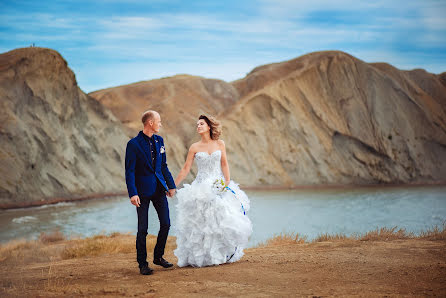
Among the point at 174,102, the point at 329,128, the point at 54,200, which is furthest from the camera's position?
the point at 174,102

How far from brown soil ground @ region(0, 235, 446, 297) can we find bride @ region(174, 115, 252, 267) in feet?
0.79

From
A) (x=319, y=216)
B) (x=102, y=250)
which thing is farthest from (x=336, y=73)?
(x=102, y=250)

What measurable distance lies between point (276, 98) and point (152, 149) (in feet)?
152

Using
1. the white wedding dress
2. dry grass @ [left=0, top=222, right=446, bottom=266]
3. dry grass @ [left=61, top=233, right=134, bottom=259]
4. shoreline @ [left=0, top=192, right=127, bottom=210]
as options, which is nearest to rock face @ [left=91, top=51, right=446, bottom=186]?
shoreline @ [left=0, top=192, right=127, bottom=210]

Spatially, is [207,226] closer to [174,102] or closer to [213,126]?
[213,126]

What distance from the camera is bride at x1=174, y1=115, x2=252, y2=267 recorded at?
7.25 meters

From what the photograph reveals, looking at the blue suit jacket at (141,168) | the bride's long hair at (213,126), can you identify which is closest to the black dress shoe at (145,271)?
the blue suit jacket at (141,168)

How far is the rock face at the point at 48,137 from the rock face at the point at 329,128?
8.68 m

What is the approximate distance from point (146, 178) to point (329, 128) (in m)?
47.5

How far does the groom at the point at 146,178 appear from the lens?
684 cm

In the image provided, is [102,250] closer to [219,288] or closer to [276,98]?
[219,288]

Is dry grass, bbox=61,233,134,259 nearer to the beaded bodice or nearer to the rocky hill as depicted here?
the beaded bodice

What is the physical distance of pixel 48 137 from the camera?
3703 cm

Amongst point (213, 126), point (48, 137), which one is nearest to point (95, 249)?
point (213, 126)
